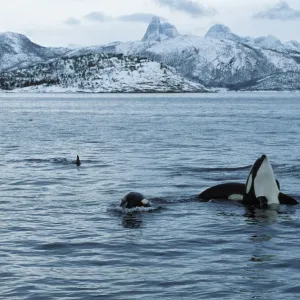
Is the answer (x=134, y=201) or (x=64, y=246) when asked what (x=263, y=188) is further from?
(x=64, y=246)

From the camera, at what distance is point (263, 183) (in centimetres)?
2242

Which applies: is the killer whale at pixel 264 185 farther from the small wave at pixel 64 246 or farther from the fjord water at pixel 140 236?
the small wave at pixel 64 246

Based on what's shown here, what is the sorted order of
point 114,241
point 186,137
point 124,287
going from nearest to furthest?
point 124,287
point 114,241
point 186,137

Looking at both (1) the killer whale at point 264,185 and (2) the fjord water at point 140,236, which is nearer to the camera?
(2) the fjord water at point 140,236

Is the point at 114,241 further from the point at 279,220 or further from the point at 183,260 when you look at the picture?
the point at 279,220

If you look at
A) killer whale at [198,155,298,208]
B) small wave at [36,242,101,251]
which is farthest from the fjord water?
killer whale at [198,155,298,208]

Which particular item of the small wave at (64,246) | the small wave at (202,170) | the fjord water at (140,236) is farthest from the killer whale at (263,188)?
the small wave at (202,170)

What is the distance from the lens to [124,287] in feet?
45.1

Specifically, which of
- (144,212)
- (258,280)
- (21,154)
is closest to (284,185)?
(144,212)

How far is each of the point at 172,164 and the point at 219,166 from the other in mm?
2864

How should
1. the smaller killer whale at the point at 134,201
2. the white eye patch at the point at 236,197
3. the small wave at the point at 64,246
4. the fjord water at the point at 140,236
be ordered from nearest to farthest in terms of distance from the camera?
the fjord water at the point at 140,236 → the small wave at the point at 64,246 → the smaller killer whale at the point at 134,201 → the white eye patch at the point at 236,197

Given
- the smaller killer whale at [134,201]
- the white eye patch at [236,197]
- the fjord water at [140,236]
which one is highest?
the smaller killer whale at [134,201]

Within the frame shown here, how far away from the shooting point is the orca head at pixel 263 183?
73.3 feet

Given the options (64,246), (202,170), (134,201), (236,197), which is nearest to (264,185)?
(236,197)
